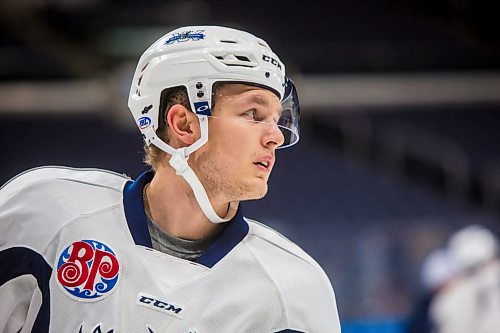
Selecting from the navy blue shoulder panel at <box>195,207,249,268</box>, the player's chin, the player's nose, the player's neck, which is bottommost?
the navy blue shoulder panel at <box>195,207,249,268</box>

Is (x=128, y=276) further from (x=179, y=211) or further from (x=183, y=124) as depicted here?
(x=183, y=124)

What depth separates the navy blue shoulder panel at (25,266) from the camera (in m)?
2.38

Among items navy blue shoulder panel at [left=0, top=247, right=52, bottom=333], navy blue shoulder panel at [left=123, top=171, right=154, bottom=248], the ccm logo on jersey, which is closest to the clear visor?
navy blue shoulder panel at [left=123, top=171, right=154, bottom=248]

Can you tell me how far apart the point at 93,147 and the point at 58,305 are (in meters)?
7.57

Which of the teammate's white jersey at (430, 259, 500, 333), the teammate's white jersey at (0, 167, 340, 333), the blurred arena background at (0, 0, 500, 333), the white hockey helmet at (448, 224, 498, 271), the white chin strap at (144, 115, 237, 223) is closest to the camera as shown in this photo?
the teammate's white jersey at (0, 167, 340, 333)

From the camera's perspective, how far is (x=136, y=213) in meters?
2.44

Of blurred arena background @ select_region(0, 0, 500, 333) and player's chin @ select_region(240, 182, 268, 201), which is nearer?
player's chin @ select_region(240, 182, 268, 201)

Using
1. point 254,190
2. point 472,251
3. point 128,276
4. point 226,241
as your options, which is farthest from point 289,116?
point 472,251

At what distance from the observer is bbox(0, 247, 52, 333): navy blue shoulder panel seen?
7.80ft

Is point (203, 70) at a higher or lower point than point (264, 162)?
higher

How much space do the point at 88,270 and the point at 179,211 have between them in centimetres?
25

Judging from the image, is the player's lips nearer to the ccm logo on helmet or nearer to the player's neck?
the player's neck

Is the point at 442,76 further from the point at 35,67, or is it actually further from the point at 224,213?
the point at 224,213

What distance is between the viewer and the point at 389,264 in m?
7.39
